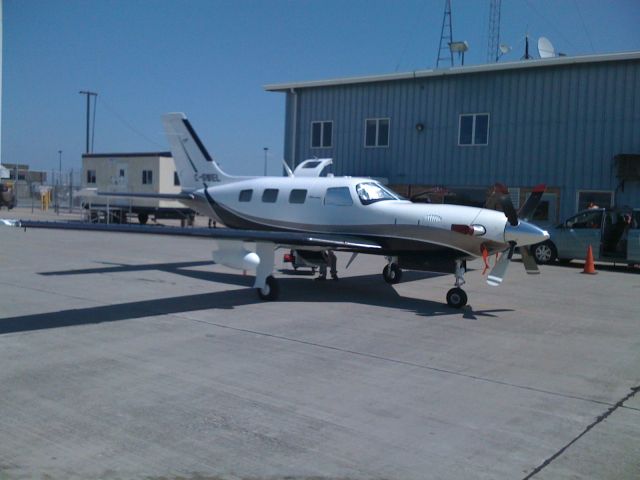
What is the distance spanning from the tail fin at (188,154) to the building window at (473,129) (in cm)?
1294

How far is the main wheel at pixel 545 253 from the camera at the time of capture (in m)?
20.5

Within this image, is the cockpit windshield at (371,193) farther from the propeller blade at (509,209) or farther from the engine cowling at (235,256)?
the propeller blade at (509,209)

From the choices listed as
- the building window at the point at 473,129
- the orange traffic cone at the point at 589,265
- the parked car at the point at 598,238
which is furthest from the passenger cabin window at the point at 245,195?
the building window at the point at 473,129

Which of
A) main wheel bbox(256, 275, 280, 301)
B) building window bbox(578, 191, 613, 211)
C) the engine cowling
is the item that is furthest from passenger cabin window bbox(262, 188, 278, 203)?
building window bbox(578, 191, 613, 211)

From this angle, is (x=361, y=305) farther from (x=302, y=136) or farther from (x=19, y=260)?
(x=302, y=136)

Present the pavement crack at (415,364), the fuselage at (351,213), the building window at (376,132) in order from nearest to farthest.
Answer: the pavement crack at (415,364) < the fuselage at (351,213) < the building window at (376,132)

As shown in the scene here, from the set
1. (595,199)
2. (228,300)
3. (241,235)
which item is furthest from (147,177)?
(241,235)

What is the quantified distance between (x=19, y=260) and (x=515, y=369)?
14.2 meters

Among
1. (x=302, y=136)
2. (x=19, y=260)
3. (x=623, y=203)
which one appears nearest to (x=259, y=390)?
(x=19, y=260)

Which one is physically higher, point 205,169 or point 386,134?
point 386,134

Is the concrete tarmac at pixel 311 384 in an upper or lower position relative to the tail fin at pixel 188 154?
lower

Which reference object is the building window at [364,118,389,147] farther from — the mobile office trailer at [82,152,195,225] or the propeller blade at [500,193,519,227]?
the propeller blade at [500,193,519,227]

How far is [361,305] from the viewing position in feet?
39.7

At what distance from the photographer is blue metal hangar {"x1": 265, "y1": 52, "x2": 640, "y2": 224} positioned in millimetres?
23234
